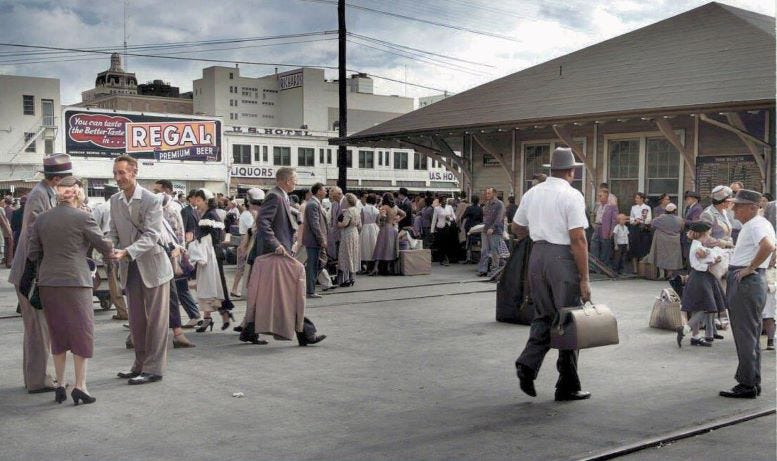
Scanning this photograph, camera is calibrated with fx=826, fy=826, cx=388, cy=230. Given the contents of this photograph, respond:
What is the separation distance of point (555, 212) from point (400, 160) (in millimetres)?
74737

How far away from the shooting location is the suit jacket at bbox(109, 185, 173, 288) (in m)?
7.45

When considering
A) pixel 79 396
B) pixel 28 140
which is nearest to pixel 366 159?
pixel 28 140

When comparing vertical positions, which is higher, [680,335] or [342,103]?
[342,103]

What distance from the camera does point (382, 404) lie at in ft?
22.0

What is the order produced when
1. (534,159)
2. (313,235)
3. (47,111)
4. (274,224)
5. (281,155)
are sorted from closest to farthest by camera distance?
1. (274,224)
2. (313,235)
3. (534,159)
4. (47,111)
5. (281,155)

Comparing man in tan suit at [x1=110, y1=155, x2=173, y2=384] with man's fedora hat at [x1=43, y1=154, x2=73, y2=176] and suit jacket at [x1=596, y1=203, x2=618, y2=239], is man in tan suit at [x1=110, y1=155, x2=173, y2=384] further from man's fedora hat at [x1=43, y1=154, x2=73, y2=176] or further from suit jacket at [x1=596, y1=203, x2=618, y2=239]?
suit jacket at [x1=596, y1=203, x2=618, y2=239]

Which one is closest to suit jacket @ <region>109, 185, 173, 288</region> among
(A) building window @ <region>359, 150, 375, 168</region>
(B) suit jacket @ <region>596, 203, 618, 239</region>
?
(B) suit jacket @ <region>596, 203, 618, 239</region>

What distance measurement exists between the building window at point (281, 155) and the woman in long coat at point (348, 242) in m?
55.5

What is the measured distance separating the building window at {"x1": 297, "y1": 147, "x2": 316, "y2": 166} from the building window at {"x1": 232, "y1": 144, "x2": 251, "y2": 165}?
544cm

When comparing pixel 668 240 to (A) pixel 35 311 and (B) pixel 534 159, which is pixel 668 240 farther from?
(A) pixel 35 311

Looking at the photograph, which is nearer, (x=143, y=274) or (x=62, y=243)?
(x=62, y=243)

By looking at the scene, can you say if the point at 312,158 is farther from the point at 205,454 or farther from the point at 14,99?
the point at 205,454

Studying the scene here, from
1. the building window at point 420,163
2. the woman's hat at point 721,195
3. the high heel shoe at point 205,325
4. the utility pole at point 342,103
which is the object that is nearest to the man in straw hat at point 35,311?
the high heel shoe at point 205,325

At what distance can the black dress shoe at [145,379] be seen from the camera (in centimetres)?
738
